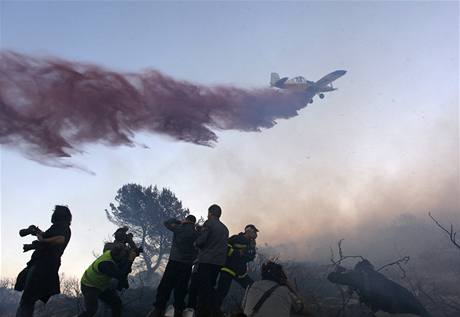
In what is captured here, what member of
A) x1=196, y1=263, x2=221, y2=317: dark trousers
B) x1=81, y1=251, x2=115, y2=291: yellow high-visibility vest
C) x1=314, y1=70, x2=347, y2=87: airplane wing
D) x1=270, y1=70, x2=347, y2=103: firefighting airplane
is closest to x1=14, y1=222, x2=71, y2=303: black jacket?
x1=81, y1=251, x2=115, y2=291: yellow high-visibility vest

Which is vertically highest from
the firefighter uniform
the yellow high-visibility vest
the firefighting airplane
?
the firefighting airplane

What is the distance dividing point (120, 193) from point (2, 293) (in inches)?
518

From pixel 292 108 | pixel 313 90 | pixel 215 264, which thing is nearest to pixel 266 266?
pixel 215 264

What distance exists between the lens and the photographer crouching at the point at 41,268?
16.3 ft

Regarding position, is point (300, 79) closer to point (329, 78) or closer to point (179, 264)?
point (329, 78)

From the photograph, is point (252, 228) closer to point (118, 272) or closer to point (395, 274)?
point (118, 272)

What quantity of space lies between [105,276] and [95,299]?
0.35m

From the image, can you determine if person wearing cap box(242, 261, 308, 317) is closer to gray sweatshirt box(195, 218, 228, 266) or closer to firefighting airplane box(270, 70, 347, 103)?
gray sweatshirt box(195, 218, 228, 266)

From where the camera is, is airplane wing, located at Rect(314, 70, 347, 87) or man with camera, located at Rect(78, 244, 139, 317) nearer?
man with camera, located at Rect(78, 244, 139, 317)

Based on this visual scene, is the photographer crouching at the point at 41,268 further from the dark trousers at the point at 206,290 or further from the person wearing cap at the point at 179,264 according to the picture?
the dark trousers at the point at 206,290

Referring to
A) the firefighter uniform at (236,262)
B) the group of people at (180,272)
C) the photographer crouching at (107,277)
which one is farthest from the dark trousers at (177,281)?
the firefighter uniform at (236,262)

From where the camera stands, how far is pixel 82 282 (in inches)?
218

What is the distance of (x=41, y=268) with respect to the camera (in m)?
5.10

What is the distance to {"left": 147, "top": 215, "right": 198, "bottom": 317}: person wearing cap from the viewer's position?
19.9ft
